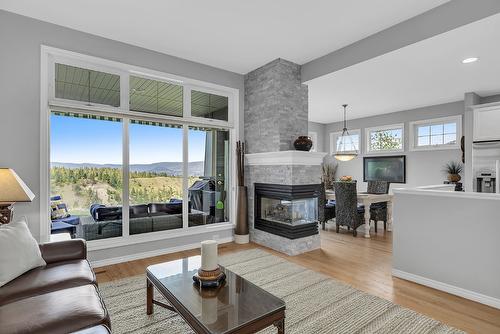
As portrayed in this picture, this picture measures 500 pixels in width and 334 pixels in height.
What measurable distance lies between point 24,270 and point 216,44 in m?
3.31

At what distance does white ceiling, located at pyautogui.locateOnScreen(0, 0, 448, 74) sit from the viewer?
9.46ft

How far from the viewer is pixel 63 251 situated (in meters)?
2.36

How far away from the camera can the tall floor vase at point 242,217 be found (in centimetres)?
469

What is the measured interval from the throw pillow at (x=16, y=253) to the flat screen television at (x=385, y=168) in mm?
7324

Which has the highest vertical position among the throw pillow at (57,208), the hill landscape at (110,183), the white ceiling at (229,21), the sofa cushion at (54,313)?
the white ceiling at (229,21)

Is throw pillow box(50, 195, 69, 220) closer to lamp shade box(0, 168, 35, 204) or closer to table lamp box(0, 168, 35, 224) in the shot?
table lamp box(0, 168, 35, 224)

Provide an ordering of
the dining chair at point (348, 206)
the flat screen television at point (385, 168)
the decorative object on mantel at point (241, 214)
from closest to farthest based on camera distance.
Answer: the decorative object on mantel at point (241, 214) < the dining chair at point (348, 206) < the flat screen television at point (385, 168)

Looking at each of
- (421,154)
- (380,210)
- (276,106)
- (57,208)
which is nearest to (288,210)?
(276,106)

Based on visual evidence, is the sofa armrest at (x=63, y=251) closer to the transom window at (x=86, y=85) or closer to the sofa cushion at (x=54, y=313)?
the sofa cushion at (x=54, y=313)

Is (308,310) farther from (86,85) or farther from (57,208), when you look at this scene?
(86,85)

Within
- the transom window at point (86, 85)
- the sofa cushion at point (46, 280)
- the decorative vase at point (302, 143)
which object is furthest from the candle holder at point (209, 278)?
the transom window at point (86, 85)

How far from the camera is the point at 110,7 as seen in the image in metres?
2.95

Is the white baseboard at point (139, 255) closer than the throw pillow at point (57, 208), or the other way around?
the throw pillow at point (57, 208)

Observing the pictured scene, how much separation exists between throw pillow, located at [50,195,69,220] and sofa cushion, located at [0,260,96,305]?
56.9 inches
